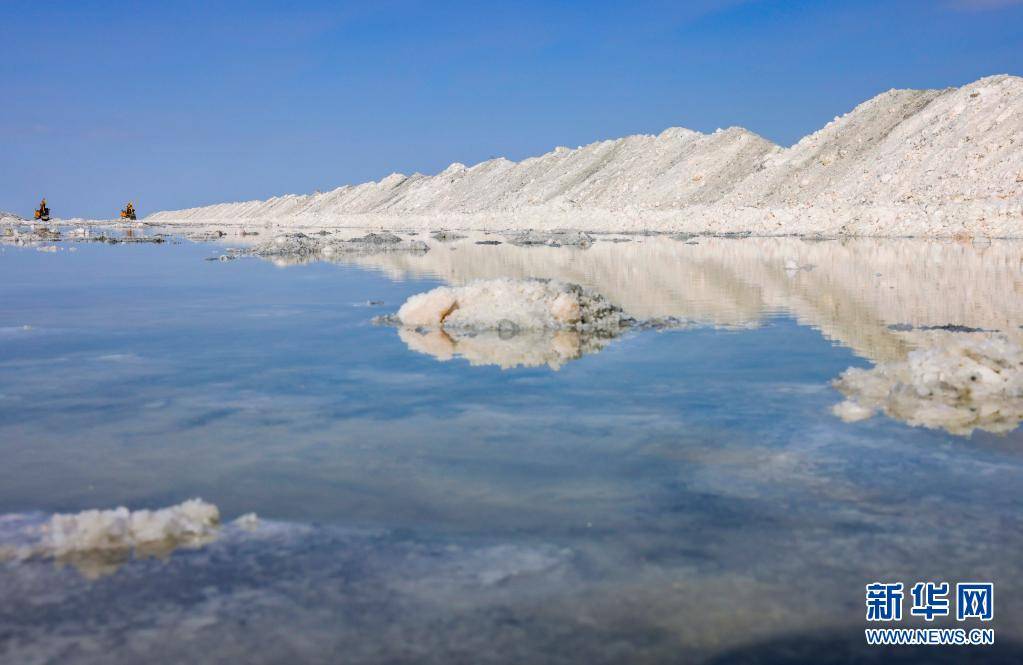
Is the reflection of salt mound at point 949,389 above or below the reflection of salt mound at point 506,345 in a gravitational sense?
below

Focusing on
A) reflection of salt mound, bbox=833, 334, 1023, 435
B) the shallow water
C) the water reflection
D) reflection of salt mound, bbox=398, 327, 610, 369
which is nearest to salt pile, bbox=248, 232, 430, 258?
the water reflection

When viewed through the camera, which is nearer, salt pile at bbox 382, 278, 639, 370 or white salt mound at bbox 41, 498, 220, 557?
white salt mound at bbox 41, 498, 220, 557

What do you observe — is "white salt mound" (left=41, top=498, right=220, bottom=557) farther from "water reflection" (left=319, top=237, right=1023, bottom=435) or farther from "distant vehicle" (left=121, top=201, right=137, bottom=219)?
"distant vehicle" (left=121, top=201, right=137, bottom=219)

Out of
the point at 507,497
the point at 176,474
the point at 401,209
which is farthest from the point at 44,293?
the point at 401,209

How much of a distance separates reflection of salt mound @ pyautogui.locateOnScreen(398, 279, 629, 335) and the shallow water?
0.78 metres

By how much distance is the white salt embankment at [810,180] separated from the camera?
115 feet

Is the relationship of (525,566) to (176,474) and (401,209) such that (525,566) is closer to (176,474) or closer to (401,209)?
(176,474)

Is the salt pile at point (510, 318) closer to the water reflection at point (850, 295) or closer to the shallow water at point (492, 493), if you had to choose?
the water reflection at point (850, 295)

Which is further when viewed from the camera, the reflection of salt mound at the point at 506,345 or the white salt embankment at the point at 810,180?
the white salt embankment at the point at 810,180

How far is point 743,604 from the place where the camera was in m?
3.06

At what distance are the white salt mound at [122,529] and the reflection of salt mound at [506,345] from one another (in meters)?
4.09

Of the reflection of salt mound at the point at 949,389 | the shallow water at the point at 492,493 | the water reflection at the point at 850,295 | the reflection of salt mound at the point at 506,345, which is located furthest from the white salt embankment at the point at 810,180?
the shallow water at the point at 492,493

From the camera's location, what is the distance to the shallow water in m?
2.92

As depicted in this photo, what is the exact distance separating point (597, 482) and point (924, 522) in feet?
4.91
